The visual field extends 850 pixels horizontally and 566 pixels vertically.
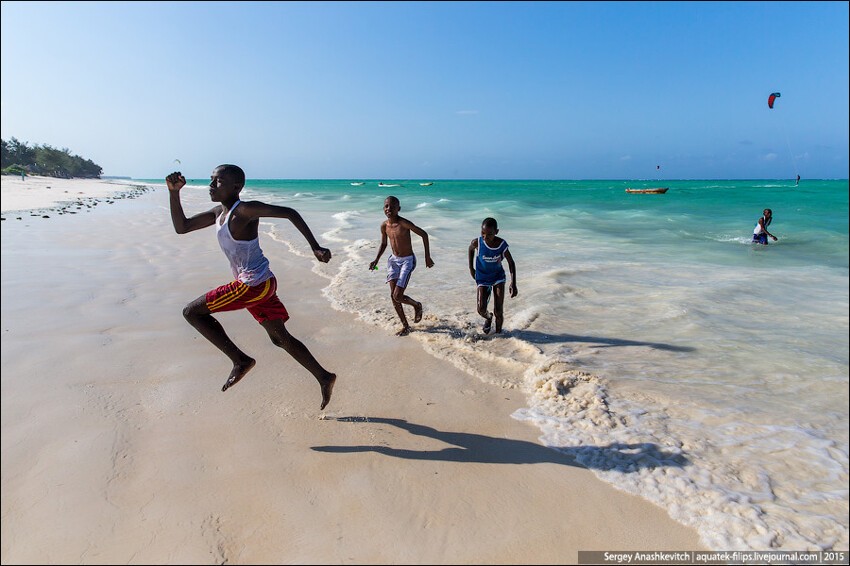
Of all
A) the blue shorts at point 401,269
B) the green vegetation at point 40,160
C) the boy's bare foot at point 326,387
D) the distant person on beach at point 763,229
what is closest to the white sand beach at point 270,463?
the boy's bare foot at point 326,387

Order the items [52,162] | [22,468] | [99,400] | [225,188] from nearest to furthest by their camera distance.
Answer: [22,468]
[225,188]
[99,400]
[52,162]

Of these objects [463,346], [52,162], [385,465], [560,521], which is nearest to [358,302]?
[463,346]

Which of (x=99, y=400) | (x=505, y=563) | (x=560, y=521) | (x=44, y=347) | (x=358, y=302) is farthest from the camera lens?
(x=358, y=302)

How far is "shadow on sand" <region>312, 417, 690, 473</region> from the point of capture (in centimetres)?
313

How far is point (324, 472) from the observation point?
2916 millimetres

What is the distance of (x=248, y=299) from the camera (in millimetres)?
3443

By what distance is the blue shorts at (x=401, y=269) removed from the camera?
6.04m

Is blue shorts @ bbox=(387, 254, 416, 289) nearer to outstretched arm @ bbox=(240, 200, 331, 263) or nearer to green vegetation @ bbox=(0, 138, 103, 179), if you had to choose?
outstretched arm @ bbox=(240, 200, 331, 263)

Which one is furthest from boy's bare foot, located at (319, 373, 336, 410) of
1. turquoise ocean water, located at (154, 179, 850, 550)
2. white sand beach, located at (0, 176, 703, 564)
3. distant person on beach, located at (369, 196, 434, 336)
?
distant person on beach, located at (369, 196, 434, 336)

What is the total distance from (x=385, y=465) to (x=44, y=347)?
357 centimetres

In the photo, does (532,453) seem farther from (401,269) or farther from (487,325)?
(401,269)

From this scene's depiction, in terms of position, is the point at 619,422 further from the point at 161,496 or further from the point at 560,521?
the point at 161,496

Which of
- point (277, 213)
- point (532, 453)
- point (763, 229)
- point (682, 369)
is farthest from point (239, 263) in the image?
point (763, 229)

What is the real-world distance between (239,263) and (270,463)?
53.5 inches
